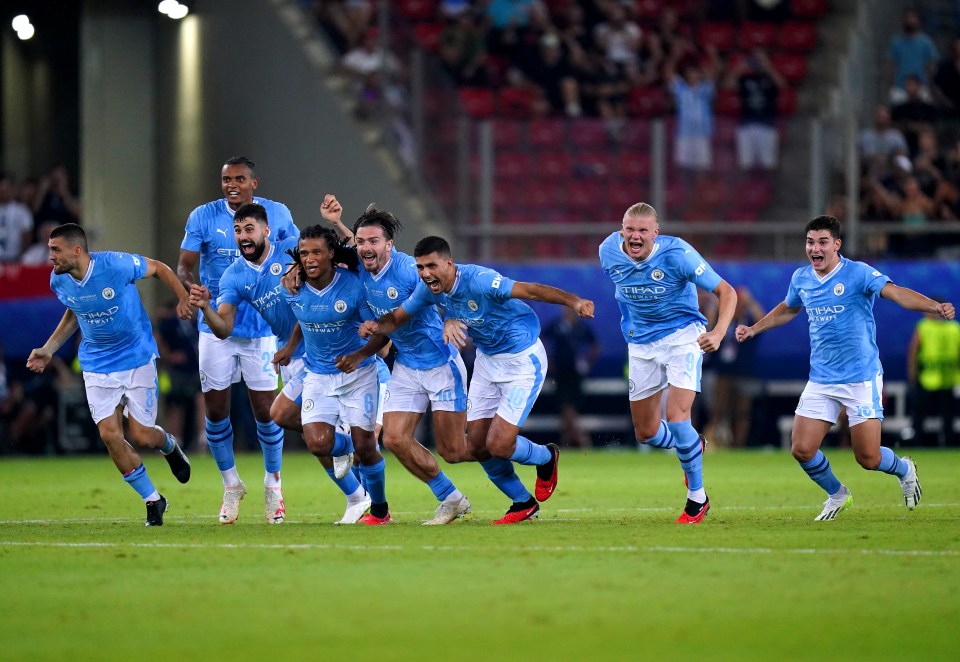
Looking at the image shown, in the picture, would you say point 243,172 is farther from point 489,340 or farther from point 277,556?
point 277,556

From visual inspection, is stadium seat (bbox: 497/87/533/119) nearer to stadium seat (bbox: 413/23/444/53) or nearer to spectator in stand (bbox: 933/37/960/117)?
stadium seat (bbox: 413/23/444/53)

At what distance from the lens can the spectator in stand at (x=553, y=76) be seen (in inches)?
904

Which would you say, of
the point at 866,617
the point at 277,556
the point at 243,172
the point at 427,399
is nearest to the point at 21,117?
the point at 243,172

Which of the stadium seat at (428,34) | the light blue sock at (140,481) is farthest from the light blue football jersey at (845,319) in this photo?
the stadium seat at (428,34)

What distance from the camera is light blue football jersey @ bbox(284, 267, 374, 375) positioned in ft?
36.8

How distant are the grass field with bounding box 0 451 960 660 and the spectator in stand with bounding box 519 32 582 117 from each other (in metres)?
10.8

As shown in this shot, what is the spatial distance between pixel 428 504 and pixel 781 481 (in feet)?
13.0

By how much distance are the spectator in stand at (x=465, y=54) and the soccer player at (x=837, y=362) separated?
12535 mm

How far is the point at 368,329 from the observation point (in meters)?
10.8

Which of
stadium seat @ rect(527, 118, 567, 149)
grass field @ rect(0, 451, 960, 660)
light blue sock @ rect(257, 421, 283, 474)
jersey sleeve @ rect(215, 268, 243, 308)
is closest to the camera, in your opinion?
grass field @ rect(0, 451, 960, 660)

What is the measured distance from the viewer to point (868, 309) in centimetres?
1138

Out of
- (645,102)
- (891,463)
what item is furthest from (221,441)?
(645,102)

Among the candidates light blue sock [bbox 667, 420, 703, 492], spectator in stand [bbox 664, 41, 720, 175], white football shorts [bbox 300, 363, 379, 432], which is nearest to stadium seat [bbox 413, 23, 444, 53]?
spectator in stand [bbox 664, 41, 720, 175]

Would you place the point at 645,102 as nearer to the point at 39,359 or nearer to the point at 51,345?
the point at 51,345
